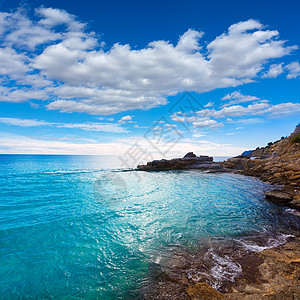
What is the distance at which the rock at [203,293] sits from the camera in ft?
15.5

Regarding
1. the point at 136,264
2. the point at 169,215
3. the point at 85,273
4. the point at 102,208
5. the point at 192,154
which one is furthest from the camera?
the point at 192,154

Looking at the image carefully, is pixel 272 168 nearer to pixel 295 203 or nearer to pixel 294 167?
pixel 294 167

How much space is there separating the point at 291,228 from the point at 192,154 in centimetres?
6688


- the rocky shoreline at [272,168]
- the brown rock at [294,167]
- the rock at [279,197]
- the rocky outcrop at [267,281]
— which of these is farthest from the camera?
the brown rock at [294,167]

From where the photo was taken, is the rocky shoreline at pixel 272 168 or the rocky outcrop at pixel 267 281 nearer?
the rocky outcrop at pixel 267 281

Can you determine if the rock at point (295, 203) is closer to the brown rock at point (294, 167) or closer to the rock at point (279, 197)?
the rock at point (279, 197)

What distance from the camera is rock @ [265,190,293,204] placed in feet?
57.4

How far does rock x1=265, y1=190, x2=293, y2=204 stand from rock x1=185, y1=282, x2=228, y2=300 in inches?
708

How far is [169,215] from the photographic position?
1452 centimetres

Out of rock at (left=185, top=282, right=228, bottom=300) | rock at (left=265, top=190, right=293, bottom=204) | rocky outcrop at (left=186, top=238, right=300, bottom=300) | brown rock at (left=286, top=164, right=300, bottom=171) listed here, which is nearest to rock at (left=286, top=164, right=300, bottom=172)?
brown rock at (left=286, top=164, right=300, bottom=171)

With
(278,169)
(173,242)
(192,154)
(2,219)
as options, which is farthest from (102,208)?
(192,154)

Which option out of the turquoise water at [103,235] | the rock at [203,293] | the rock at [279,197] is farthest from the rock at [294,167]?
the rock at [203,293]

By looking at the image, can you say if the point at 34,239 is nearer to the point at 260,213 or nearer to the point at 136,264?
the point at 136,264

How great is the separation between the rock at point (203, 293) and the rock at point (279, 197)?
59.0 ft
